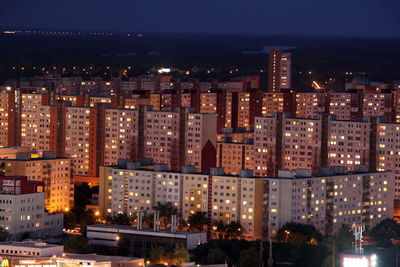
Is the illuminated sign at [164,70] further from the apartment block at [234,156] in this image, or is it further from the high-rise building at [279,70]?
the apartment block at [234,156]

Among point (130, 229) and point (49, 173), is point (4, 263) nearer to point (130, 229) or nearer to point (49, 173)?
point (130, 229)

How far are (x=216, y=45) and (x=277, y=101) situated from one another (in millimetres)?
73175

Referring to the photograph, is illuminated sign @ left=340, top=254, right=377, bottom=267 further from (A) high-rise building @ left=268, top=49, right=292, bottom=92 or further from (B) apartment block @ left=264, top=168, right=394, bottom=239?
(A) high-rise building @ left=268, top=49, right=292, bottom=92

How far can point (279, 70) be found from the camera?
69.7m

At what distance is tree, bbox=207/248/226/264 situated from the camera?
101 ft

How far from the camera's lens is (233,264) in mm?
31422

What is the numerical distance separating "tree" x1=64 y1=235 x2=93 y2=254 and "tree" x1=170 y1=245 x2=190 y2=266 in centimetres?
188

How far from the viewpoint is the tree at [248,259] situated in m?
31.0

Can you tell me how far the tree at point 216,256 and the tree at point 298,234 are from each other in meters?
3.36

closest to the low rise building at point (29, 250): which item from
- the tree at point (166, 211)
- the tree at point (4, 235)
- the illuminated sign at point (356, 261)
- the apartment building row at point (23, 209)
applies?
the tree at point (4, 235)

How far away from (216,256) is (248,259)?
0.66m

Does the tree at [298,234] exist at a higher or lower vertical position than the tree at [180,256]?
higher

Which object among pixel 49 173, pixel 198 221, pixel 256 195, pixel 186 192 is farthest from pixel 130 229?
pixel 49 173

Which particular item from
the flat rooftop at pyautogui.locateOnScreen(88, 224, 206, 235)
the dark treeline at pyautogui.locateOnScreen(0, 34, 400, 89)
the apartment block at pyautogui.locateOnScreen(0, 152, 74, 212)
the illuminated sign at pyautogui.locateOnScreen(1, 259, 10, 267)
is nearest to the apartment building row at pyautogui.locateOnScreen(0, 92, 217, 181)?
the apartment block at pyautogui.locateOnScreen(0, 152, 74, 212)
